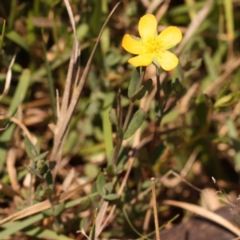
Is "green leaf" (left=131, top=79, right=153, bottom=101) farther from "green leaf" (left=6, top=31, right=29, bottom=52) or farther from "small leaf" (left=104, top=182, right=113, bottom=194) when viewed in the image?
"green leaf" (left=6, top=31, right=29, bottom=52)

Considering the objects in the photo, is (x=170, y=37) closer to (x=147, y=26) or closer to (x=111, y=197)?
(x=147, y=26)

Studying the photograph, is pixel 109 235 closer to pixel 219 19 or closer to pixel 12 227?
pixel 12 227

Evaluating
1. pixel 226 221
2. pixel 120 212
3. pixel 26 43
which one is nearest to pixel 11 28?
pixel 26 43

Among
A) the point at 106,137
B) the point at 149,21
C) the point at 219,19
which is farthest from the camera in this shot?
the point at 219,19

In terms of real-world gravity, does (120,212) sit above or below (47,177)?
below

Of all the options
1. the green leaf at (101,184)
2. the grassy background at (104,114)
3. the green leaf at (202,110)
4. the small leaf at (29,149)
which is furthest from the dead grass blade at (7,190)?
the green leaf at (202,110)

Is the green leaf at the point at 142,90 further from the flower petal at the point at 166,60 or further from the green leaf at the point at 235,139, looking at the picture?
the green leaf at the point at 235,139

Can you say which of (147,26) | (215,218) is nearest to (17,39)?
(147,26)
